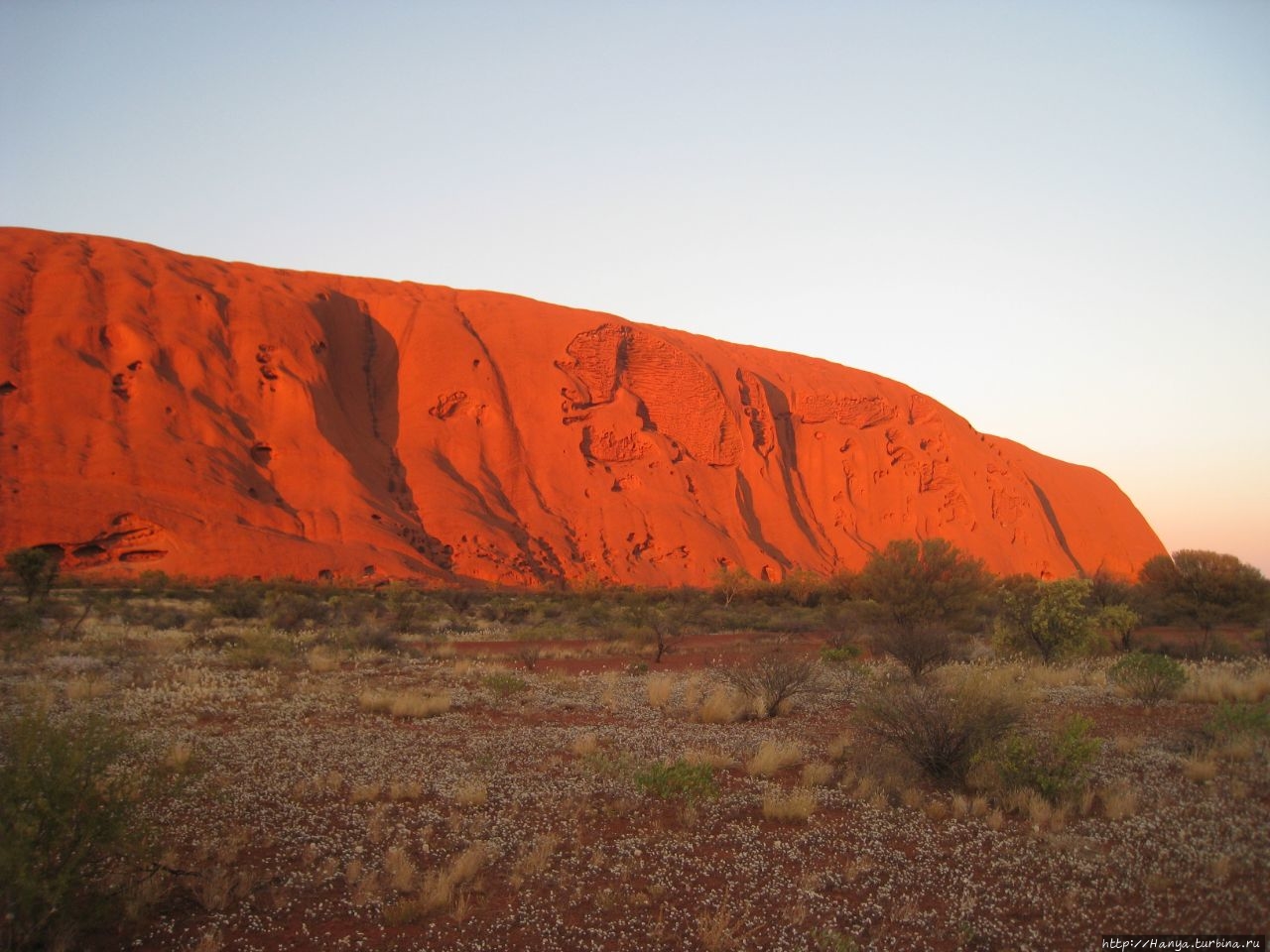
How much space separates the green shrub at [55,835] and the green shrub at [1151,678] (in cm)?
1277

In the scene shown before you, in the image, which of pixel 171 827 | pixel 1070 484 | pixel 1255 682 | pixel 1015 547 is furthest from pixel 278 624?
pixel 1070 484

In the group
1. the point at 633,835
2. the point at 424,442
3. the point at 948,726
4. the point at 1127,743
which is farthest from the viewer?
the point at 424,442

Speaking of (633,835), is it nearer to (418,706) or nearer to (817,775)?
(817,775)

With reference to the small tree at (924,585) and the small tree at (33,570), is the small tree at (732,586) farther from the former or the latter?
the small tree at (33,570)

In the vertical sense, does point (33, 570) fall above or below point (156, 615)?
above

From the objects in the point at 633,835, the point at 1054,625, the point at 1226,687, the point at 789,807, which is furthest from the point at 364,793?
Result: the point at 1054,625

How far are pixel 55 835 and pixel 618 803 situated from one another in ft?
13.2

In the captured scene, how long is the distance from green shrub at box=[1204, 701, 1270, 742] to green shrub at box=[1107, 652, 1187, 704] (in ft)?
9.98

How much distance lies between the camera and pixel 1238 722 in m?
8.95

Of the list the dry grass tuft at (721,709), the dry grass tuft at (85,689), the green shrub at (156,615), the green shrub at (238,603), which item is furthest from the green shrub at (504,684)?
the green shrub at (238,603)

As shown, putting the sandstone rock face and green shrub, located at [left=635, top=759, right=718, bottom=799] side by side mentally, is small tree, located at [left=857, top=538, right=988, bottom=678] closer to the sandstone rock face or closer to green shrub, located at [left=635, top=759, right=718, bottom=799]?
green shrub, located at [left=635, top=759, right=718, bottom=799]

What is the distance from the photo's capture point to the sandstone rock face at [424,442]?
124ft

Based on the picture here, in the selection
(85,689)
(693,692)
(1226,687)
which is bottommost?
(85,689)

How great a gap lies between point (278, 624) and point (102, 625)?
13.3ft
